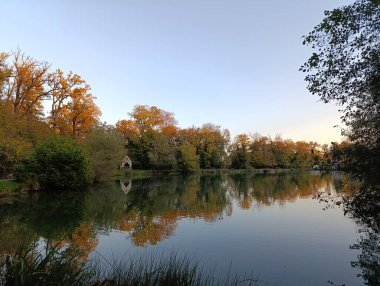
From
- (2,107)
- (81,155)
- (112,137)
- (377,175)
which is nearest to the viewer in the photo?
(377,175)

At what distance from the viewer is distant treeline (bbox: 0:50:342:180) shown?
30.1 meters

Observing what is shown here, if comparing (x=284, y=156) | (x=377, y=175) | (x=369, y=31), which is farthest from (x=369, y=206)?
(x=284, y=156)

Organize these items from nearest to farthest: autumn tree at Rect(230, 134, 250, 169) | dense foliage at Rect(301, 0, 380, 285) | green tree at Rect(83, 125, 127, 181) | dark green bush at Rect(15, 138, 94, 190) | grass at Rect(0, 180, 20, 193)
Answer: dense foliage at Rect(301, 0, 380, 285), grass at Rect(0, 180, 20, 193), dark green bush at Rect(15, 138, 94, 190), green tree at Rect(83, 125, 127, 181), autumn tree at Rect(230, 134, 250, 169)

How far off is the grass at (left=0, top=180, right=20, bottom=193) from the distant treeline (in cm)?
201

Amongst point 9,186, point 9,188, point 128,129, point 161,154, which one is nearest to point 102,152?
point 9,186

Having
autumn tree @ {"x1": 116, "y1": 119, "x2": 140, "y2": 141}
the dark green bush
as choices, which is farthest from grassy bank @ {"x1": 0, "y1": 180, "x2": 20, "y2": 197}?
autumn tree @ {"x1": 116, "y1": 119, "x2": 140, "y2": 141}

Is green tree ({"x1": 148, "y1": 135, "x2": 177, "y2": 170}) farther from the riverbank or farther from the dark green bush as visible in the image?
the riverbank

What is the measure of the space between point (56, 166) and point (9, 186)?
16.6ft

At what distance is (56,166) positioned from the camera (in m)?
30.8

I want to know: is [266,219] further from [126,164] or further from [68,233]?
[126,164]

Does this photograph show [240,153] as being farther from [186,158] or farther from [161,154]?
[161,154]

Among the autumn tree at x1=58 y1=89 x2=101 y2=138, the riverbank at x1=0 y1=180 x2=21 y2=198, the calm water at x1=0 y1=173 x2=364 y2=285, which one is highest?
the autumn tree at x1=58 y1=89 x2=101 y2=138

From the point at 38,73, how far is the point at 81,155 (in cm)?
1239

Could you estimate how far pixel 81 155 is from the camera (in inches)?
1262
